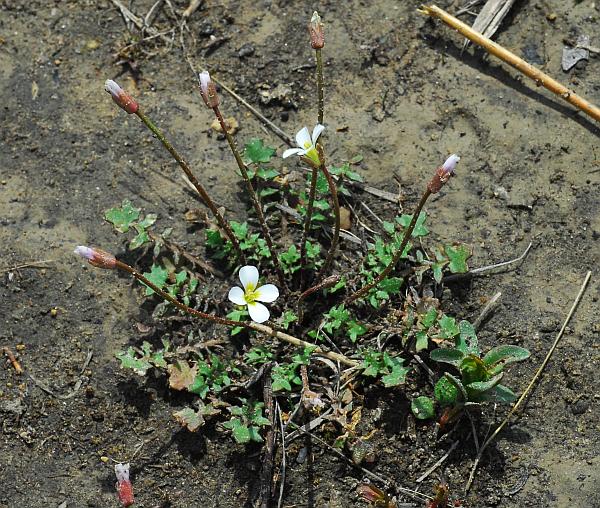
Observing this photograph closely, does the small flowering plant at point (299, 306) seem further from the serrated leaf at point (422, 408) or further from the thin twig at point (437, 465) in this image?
the thin twig at point (437, 465)

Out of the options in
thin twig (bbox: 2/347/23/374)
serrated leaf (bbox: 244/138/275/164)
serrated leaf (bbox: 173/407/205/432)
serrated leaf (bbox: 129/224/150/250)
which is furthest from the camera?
serrated leaf (bbox: 244/138/275/164)

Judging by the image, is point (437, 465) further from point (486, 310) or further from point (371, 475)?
point (486, 310)

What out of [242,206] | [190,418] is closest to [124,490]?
[190,418]

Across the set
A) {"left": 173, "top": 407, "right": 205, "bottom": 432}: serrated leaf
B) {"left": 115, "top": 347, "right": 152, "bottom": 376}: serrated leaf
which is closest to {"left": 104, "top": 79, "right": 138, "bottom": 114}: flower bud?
{"left": 115, "top": 347, "right": 152, "bottom": 376}: serrated leaf

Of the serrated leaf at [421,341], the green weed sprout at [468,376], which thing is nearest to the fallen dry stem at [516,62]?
the green weed sprout at [468,376]

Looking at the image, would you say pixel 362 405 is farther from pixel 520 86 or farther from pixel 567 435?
pixel 520 86

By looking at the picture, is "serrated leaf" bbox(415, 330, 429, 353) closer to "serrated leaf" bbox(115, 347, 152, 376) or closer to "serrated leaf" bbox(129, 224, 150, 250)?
"serrated leaf" bbox(115, 347, 152, 376)
